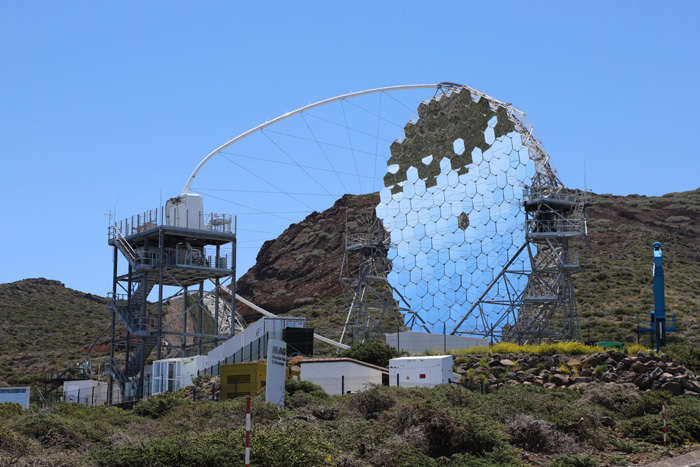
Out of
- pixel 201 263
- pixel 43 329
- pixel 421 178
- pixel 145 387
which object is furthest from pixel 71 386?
pixel 43 329

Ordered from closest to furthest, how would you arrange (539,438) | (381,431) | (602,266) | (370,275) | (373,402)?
(381,431)
(539,438)
(373,402)
(370,275)
(602,266)

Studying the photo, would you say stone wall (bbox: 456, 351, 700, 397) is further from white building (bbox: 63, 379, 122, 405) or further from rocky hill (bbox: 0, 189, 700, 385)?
rocky hill (bbox: 0, 189, 700, 385)

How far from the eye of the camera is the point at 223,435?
17.0 metres

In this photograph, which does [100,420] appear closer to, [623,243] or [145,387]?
[145,387]

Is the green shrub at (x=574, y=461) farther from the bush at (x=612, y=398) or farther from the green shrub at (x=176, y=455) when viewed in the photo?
the bush at (x=612, y=398)

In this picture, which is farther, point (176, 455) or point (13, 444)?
point (13, 444)

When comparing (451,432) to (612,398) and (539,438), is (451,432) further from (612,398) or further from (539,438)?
(612,398)

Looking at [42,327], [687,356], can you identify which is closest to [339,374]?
[687,356]

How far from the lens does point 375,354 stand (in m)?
37.2

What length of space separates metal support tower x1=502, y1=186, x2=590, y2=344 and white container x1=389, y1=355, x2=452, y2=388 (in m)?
12.4

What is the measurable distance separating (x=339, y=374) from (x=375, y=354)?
16.6 ft

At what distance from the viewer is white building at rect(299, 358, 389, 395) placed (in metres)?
32.0

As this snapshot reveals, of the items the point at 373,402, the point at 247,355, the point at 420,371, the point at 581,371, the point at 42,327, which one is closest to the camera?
the point at 373,402

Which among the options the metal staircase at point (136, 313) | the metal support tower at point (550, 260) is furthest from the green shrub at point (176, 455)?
the metal staircase at point (136, 313)
